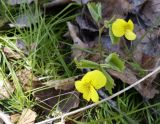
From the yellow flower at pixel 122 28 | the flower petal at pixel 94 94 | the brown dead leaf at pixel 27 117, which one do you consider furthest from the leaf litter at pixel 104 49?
the flower petal at pixel 94 94

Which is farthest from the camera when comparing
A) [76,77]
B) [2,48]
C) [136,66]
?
[2,48]

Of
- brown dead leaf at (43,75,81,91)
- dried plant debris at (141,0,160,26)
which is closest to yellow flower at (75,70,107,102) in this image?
brown dead leaf at (43,75,81,91)

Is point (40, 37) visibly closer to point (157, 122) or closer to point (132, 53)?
point (132, 53)

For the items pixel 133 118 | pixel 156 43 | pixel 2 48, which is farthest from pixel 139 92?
pixel 2 48

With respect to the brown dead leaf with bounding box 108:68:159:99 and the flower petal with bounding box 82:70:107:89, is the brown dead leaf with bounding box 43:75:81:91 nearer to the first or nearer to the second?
the brown dead leaf with bounding box 108:68:159:99

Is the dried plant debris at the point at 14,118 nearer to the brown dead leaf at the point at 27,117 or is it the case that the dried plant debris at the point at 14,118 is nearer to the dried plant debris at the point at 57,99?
the brown dead leaf at the point at 27,117

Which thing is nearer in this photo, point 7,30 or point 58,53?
point 58,53

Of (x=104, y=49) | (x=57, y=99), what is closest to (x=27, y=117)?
(x=57, y=99)
